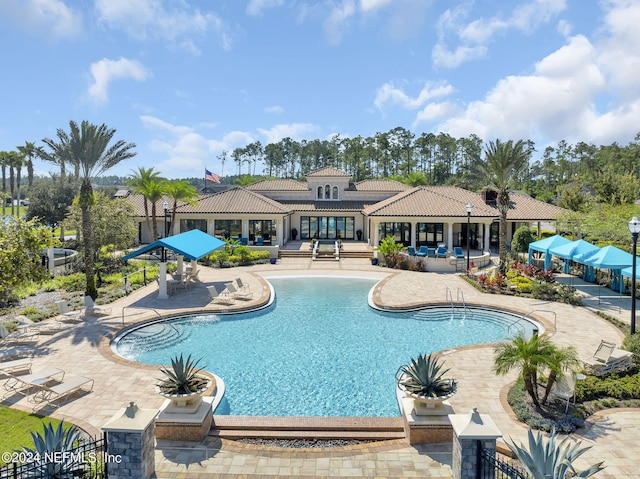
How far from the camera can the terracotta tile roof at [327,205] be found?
43091 mm

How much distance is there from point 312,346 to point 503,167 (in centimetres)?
1802

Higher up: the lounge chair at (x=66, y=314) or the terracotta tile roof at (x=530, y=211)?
the terracotta tile roof at (x=530, y=211)

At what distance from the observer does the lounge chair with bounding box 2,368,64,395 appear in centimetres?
Answer: 1070

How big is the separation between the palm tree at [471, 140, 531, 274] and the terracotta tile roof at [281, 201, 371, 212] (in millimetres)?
16830

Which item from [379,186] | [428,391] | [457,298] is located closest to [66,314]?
[428,391]

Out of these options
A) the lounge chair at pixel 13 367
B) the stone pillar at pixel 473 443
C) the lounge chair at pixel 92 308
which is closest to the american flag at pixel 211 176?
the lounge chair at pixel 92 308

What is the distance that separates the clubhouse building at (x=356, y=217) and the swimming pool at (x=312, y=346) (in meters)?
14.9

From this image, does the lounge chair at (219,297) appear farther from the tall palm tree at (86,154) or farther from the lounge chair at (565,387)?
the lounge chair at (565,387)

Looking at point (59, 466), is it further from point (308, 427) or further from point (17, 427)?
point (308, 427)

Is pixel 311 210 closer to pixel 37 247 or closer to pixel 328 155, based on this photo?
pixel 37 247

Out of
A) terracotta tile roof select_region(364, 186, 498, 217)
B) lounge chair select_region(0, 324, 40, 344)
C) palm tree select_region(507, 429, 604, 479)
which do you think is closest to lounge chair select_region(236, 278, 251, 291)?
lounge chair select_region(0, 324, 40, 344)

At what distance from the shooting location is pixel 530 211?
38156mm

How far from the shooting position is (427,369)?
880cm

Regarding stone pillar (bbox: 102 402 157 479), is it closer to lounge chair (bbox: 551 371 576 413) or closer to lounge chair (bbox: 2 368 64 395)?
lounge chair (bbox: 2 368 64 395)
